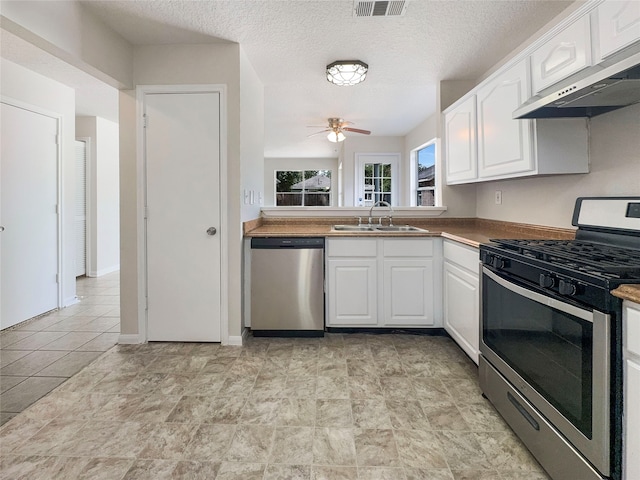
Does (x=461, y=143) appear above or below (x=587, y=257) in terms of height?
above

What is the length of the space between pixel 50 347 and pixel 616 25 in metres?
3.92

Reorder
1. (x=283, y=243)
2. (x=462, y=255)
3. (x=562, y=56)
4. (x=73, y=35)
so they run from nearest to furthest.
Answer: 1. (x=562, y=56)
2. (x=73, y=35)
3. (x=462, y=255)
4. (x=283, y=243)

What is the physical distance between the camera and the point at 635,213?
1629 mm

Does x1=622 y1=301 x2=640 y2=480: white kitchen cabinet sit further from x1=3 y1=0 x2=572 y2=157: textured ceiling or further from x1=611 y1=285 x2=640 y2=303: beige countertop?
x1=3 y1=0 x2=572 y2=157: textured ceiling

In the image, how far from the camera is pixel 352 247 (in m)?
2.92

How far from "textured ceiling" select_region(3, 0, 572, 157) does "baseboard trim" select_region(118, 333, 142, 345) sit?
225cm

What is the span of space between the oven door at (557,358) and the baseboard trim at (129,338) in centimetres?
253

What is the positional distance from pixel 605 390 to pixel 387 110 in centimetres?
437

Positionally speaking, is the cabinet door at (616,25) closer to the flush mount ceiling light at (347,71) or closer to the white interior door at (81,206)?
the flush mount ceiling light at (347,71)

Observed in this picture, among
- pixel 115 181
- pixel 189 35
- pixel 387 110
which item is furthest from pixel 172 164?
pixel 115 181

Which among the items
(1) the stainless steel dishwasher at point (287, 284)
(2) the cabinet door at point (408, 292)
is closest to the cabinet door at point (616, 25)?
(2) the cabinet door at point (408, 292)

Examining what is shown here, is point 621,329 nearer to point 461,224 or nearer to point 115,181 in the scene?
point 461,224

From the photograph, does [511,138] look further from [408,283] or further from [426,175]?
[426,175]

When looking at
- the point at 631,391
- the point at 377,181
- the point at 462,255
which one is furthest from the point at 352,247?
the point at 377,181
